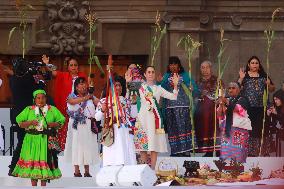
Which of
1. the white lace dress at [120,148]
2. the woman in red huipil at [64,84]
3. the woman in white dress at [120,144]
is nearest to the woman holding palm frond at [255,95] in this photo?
the woman in red huipil at [64,84]

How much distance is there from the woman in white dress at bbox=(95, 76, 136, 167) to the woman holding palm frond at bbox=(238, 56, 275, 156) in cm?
301

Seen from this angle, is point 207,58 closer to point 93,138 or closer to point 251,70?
point 251,70

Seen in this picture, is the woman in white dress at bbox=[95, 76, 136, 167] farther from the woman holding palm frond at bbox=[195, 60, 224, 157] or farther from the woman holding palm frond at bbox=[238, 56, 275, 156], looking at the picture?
the woman holding palm frond at bbox=[238, 56, 275, 156]

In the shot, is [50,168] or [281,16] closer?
[50,168]

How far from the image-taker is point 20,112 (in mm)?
17531

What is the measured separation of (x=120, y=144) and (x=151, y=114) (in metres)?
1.89

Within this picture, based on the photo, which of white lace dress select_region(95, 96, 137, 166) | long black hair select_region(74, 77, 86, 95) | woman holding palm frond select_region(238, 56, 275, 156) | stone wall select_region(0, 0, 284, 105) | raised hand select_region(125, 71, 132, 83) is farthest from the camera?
stone wall select_region(0, 0, 284, 105)

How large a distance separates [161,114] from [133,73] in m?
0.79

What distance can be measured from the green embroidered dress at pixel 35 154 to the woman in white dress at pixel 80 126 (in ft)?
3.55

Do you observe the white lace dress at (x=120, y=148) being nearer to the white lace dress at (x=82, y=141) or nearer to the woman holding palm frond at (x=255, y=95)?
the white lace dress at (x=82, y=141)

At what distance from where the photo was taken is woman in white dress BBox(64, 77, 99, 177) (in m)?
17.9

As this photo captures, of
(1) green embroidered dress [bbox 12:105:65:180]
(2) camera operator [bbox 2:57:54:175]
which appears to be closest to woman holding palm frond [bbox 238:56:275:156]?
(2) camera operator [bbox 2:57:54:175]

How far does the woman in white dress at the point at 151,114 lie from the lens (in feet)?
58.6

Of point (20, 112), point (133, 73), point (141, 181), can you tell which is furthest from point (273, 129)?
point (141, 181)
